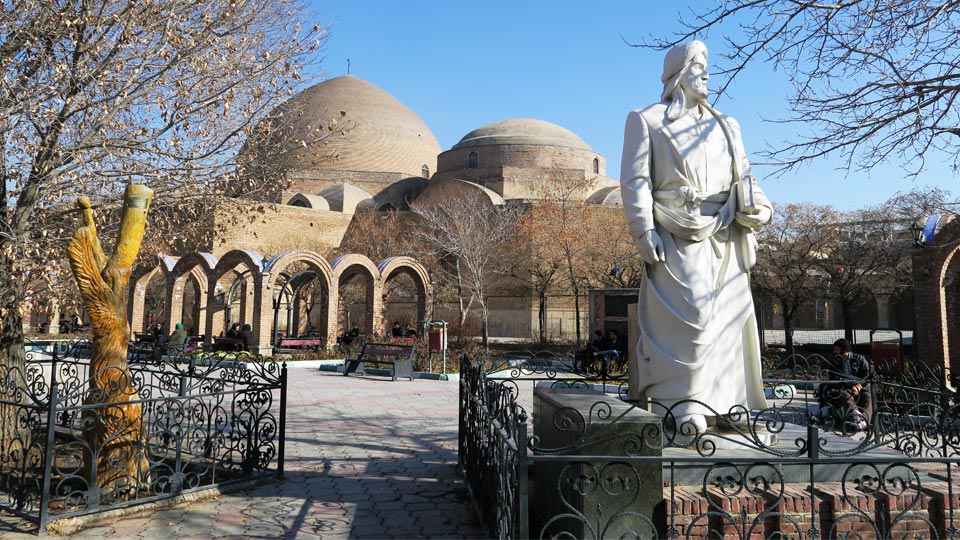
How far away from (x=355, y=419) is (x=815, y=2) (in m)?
6.94

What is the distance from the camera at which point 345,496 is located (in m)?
5.14

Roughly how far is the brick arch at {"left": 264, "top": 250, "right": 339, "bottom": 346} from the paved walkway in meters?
12.5

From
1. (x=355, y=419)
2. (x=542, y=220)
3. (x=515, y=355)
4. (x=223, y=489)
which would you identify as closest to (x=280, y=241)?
(x=542, y=220)

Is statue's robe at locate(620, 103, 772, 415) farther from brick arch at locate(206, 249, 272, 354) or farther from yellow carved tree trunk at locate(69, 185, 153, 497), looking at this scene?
brick arch at locate(206, 249, 272, 354)

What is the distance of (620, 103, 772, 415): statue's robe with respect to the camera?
422cm

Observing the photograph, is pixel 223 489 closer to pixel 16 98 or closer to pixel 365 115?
pixel 16 98

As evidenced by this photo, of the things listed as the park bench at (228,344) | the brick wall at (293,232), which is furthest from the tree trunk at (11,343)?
the brick wall at (293,232)

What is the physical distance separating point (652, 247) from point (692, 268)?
0.29 m

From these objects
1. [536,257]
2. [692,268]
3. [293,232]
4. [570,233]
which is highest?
[293,232]

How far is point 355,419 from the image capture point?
8977 millimetres

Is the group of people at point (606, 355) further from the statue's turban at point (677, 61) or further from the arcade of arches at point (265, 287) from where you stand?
the arcade of arches at point (265, 287)

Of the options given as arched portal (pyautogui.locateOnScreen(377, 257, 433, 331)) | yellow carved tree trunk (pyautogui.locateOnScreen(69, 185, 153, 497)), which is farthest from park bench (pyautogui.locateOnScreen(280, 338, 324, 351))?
yellow carved tree trunk (pyautogui.locateOnScreen(69, 185, 153, 497))

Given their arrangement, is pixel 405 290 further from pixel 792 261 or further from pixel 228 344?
pixel 792 261

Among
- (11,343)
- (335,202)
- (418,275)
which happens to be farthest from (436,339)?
(335,202)
